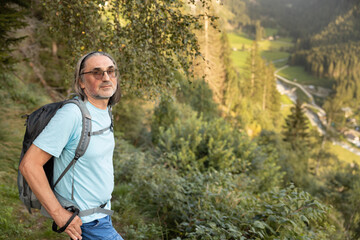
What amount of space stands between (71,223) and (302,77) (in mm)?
159768

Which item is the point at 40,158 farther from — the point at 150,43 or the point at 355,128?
the point at 355,128

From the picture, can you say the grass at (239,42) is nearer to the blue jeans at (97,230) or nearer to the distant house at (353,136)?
the distant house at (353,136)

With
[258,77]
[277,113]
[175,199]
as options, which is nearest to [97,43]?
[175,199]

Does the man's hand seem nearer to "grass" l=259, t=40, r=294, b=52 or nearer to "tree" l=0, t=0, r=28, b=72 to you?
"tree" l=0, t=0, r=28, b=72

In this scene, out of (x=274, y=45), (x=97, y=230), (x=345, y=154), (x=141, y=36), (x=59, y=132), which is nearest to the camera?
(x=59, y=132)

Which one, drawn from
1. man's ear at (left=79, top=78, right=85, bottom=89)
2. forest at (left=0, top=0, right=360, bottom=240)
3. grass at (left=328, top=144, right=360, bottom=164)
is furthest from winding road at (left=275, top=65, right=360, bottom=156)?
man's ear at (left=79, top=78, right=85, bottom=89)

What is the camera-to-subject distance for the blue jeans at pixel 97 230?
2.05m

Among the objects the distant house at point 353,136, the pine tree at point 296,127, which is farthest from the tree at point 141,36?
the distant house at point 353,136

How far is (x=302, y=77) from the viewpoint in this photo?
145250 mm

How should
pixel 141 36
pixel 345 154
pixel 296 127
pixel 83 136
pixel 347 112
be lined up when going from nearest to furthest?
pixel 83 136 < pixel 141 36 < pixel 296 127 < pixel 345 154 < pixel 347 112

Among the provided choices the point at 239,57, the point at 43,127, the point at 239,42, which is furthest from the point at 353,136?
the point at 43,127

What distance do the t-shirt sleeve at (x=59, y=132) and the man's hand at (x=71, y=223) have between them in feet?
1.39

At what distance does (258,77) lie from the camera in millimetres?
71188

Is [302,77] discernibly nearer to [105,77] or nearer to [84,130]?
[105,77]
